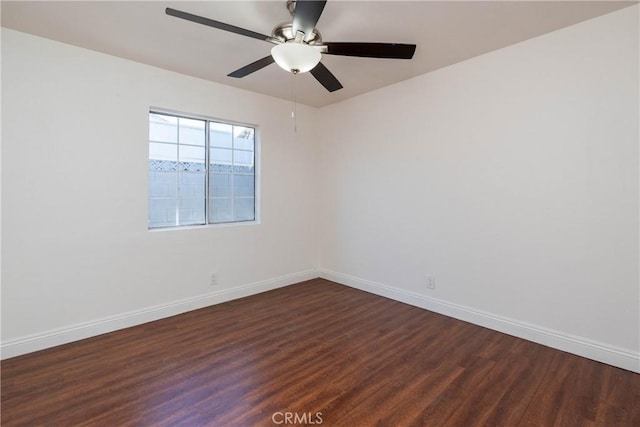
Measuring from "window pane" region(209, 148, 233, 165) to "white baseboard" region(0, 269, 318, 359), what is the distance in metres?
1.50

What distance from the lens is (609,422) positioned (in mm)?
1677

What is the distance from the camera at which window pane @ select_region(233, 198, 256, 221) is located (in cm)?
380

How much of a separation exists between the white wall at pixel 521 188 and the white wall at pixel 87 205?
1947mm

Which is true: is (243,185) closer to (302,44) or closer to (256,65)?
(256,65)

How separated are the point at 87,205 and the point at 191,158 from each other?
43.2 inches

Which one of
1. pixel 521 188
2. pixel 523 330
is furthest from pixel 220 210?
pixel 523 330

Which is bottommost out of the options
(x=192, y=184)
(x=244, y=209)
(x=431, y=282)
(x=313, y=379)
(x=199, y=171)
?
(x=313, y=379)

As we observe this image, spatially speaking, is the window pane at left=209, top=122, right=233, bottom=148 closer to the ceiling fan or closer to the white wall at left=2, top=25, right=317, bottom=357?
the white wall at left=2, top=25, right=317, bottom=357

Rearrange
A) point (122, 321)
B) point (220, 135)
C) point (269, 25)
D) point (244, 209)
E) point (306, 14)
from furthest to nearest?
1. point (244, 209)
2. point (220, 135)
3. point (122, 321)
4. point (269, 25)
5. point (306, 14)

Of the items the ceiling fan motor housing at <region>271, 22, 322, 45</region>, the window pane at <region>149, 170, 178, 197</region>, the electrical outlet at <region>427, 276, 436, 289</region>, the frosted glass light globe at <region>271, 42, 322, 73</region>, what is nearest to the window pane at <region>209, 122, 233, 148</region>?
the window pane at <region>149, 170, 178, 197</region>

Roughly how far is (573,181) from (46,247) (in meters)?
4.16

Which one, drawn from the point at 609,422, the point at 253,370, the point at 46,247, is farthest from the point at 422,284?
the point at 46,247

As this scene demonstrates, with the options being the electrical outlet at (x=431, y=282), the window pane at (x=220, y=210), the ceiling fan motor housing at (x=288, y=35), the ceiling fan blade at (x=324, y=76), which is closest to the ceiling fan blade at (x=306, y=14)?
the ceiling fan motor housing at (x=288, y=35)

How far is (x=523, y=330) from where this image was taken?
261 cm
